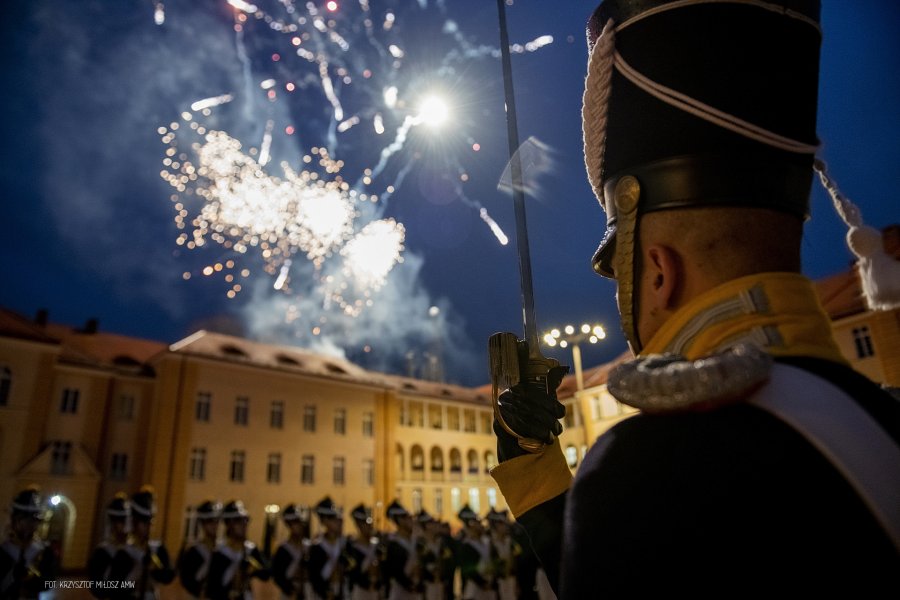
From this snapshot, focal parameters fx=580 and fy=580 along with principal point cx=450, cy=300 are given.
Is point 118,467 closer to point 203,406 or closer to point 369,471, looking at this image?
point 203,406

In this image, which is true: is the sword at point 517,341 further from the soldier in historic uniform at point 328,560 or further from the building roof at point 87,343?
the building roof at point 87,343

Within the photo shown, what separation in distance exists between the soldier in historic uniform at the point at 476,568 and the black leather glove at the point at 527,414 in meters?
15.0

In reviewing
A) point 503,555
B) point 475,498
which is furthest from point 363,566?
point 475,498

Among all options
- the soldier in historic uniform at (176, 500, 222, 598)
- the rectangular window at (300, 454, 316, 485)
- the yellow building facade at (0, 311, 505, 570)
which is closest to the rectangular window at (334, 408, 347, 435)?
the yellow building facade at (0, 311, 505, 570)

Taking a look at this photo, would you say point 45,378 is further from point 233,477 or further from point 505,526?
point 505,526

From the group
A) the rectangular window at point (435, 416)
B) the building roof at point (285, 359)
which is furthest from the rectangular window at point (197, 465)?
the rectangular window at point (435, 416)

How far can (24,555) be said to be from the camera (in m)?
8.63

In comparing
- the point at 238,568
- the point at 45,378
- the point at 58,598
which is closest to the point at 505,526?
→ the point at 238,568

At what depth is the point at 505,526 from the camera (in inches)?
705

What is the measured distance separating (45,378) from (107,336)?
8.24 meters

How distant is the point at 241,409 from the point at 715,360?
34.9 meters

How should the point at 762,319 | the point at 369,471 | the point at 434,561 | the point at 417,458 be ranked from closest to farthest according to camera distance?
the point at 762,319 < the point at 434,561 < the point at 369,471 < the point at 417,458

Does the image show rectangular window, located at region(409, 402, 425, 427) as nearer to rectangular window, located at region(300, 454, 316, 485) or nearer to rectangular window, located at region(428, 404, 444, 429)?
rectangular window, located at region(428, 404, 444, 429)

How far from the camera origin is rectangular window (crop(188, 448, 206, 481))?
3036cm
